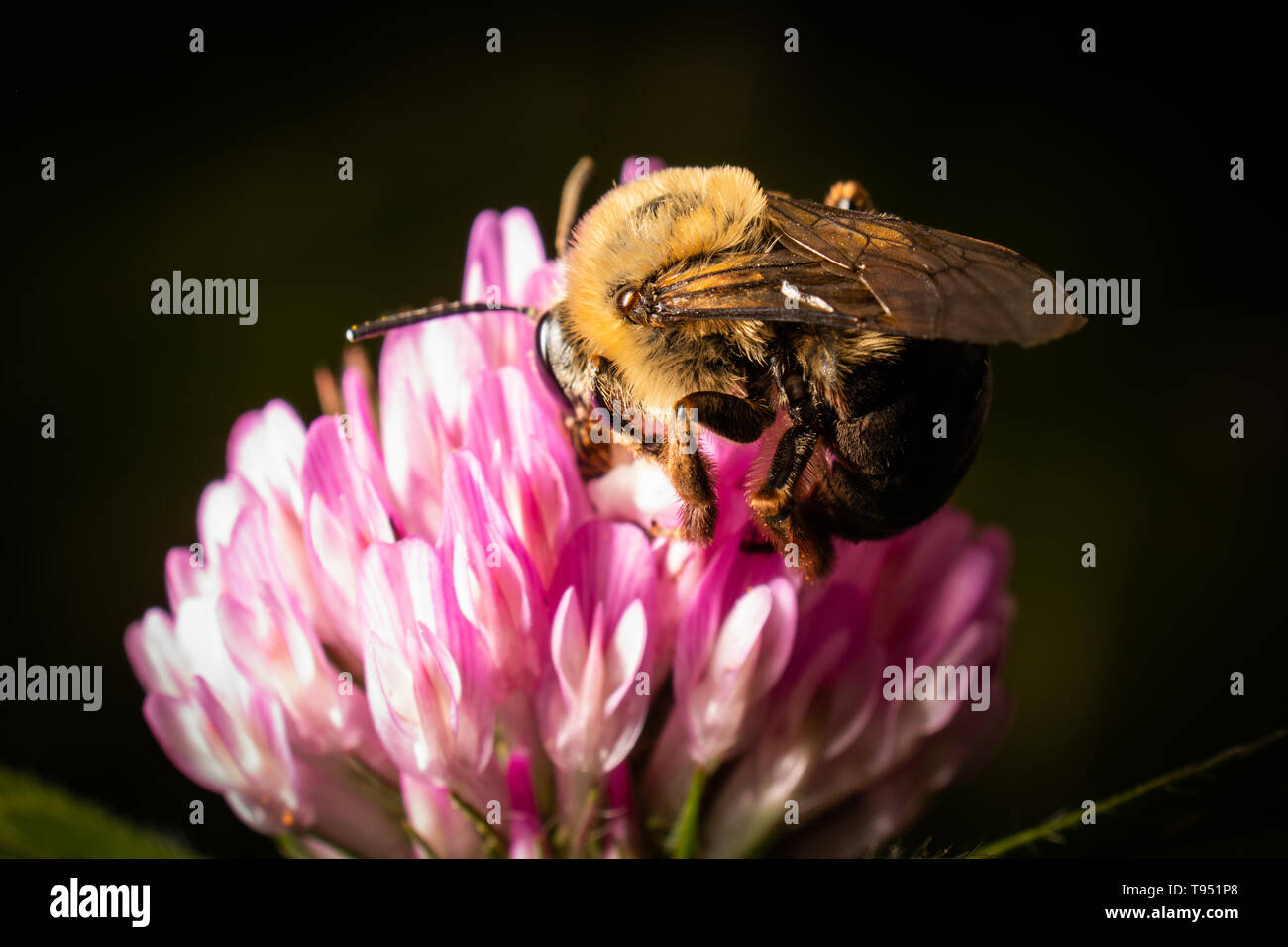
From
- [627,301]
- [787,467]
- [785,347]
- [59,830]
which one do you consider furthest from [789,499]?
[59,830]

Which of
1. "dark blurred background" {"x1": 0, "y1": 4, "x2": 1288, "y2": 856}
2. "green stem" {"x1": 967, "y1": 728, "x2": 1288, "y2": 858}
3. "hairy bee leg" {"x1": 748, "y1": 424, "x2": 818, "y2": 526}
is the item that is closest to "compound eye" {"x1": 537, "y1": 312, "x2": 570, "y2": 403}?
"hairy bee leg" {"x1": 748, "y1": 424, "x2": 818, "y2": 526}

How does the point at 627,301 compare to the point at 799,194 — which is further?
the point at 799,194

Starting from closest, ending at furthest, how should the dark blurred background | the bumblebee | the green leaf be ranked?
the bumblebee → the green leaf → the dark blurred background

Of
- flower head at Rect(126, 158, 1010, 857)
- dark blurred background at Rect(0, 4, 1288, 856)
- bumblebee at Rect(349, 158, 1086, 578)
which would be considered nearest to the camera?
bumblebee at Rect(349, 158, 1086, 578)

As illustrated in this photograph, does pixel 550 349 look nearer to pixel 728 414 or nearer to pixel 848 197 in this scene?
pixel 728 414

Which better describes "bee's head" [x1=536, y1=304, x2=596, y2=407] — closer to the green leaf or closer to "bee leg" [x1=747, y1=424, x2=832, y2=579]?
"bee leg" [x1=747, y1=424, x2=832, y2=579]

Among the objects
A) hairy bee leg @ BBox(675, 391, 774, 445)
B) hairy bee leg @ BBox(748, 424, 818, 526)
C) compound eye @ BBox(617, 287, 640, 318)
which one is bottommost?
hairy bee leg @ BBox(748, 424, 818, 526)

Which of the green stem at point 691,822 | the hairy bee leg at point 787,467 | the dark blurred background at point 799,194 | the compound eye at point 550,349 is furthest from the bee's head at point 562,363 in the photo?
the dark blurred background at point 799,194
